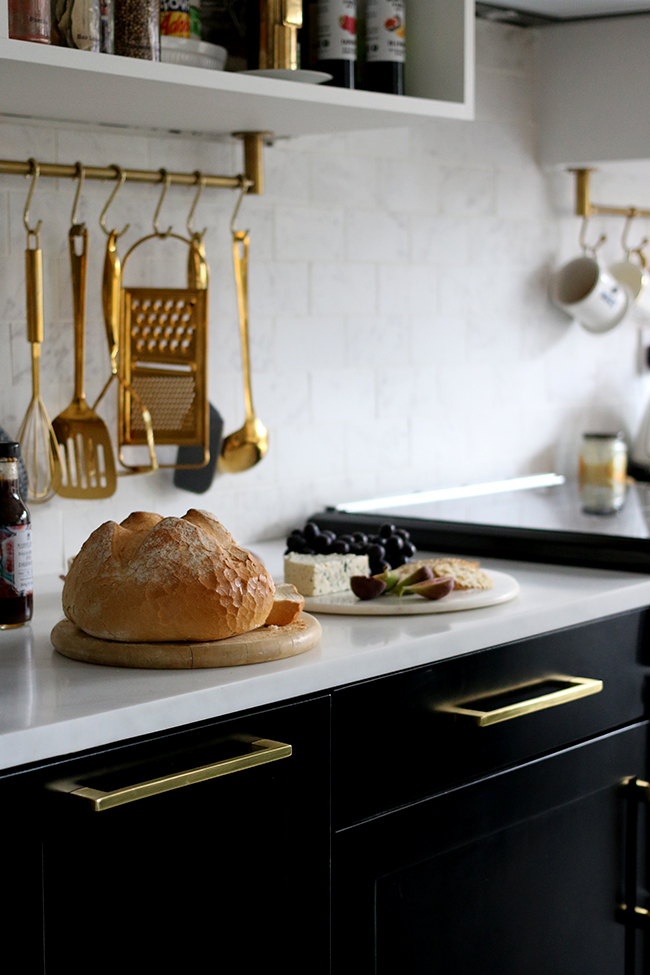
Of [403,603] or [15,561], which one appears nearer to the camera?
[15,561]

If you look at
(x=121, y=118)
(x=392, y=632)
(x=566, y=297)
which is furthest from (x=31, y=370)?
(x=566, y=297)

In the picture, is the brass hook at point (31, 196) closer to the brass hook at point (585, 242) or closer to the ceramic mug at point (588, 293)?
the ceramic mug at point (588, 293)

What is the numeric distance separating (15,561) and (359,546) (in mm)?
→ 511

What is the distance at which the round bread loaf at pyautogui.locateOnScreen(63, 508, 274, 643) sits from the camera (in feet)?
4.00

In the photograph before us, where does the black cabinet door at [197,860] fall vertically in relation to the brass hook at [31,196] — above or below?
below

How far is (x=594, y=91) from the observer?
8.07 ft

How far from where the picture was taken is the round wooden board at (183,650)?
1215mm

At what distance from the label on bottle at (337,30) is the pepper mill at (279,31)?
84 mm

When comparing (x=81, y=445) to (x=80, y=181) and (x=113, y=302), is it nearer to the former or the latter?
(x=113, y=302)

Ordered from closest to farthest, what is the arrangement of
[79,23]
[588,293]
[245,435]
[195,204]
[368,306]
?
[79,23] → [195,204] → [245,435] → [368,306] → [588,293]

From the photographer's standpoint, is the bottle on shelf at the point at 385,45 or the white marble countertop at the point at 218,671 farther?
the bottle on shelf at the point at 385,45

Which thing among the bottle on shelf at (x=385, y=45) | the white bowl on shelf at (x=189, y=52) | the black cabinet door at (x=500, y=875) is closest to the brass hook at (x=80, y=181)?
the white bowl on shelf at (x=189, y=52)

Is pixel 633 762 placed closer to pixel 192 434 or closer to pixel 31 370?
pixel 192 434

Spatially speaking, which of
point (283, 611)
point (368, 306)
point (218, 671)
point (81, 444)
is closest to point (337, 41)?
point (368, 306)
